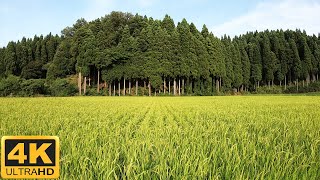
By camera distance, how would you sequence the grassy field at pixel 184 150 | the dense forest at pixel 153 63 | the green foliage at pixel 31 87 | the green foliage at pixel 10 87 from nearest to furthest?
1. the grassy field at pixel 184 150
2. the green foliage at pixel 10 87
3. the green foliage at pixel 31 87
4. the dense forest at pixel 153 63

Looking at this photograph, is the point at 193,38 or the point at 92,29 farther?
the point at 92,29

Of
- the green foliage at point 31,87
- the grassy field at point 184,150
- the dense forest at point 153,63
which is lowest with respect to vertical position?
the grassy field at point 184,150

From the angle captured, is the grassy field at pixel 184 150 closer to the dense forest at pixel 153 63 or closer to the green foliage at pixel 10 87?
the green foliage at pixel 10 87

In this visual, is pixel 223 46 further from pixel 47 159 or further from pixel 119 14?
pixel 47 159

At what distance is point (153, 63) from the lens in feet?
171

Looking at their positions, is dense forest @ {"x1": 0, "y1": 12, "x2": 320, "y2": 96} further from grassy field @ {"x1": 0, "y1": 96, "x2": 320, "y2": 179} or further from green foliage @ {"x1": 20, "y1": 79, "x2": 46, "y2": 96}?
grassy field @ {"x1": 0, "y1": 96, "x2": 320, "y2": 179}

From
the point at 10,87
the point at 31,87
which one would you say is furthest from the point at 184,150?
the point at 10,87

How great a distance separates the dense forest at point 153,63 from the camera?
5209 cm

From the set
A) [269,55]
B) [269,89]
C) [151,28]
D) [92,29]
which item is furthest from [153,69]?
[269,55]

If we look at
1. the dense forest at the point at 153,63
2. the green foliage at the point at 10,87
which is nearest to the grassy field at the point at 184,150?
the green foliage at the point at 10,87

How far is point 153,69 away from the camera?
169 ft

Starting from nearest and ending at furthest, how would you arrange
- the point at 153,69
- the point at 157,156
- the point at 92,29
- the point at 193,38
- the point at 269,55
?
1. the point at 157,156
2. the point at 153,69
3. the point at 193,38
4. the point at 92,29
5. the point at 269,55

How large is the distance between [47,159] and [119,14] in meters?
66.0

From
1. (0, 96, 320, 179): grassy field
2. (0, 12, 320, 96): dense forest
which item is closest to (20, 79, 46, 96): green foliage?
(0, 12, 320, 96): dense forest
